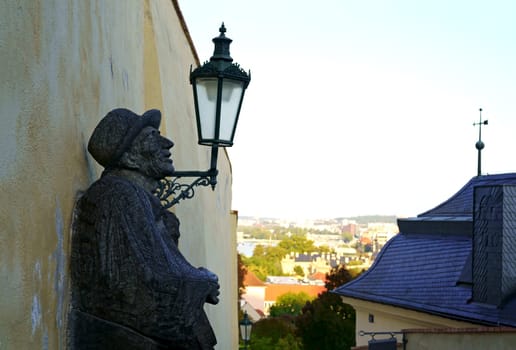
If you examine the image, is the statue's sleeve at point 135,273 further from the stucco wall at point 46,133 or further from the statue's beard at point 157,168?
the statue's beard at point 157,168

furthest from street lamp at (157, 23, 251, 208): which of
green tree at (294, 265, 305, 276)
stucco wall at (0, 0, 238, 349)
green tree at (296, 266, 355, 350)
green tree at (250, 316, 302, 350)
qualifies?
green tree at (294, 265, 305, 276)

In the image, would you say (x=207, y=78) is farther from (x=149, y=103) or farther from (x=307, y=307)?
(x=307, y=307)

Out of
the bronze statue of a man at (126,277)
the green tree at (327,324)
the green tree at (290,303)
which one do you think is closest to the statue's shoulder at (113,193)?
the bronze statue of a man at (126,277)

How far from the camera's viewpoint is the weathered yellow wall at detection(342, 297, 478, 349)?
15408mm

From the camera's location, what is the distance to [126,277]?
258cm

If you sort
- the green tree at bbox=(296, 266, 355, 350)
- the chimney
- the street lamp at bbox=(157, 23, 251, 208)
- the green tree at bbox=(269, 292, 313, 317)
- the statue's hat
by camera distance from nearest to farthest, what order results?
1. the statue's hat
2. the street lamp at bbox=(157, 23, 251, 208)
3. the chimney
4. the green tree at bbox=(296, 266, 355, 350)
5. the green tree at bbox=(269, 292, 313, 317)

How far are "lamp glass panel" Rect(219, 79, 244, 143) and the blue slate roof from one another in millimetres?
11671

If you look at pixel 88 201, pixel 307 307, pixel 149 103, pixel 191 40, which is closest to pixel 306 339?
pixel 307 307

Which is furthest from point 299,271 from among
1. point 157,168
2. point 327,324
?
point 157,168

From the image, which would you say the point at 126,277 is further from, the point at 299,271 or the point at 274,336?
the point at 299,271

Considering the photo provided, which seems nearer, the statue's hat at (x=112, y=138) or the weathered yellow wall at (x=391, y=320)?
the statue's hat at (x=112, y=138)

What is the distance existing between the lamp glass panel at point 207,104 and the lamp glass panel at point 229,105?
0.05 meters

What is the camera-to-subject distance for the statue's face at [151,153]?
9.68 feet

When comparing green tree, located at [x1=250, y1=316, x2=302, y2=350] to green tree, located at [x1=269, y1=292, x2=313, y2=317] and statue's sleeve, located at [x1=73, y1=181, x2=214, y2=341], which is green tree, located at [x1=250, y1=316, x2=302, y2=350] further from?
statue's sleeve, located at [x1=73, y1=181, x2=214, y2=341]
